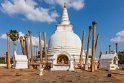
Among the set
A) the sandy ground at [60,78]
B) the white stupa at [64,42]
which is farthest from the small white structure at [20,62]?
the sandy ground at [60,78]

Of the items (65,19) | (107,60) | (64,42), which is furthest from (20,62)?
(107,60)

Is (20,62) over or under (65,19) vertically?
under

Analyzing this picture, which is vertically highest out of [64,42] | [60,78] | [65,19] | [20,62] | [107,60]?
[65,19]

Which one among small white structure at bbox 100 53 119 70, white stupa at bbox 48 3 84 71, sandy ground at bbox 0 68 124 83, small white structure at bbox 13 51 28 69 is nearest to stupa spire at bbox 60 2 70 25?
white stupa at bbox 48 3 84 71

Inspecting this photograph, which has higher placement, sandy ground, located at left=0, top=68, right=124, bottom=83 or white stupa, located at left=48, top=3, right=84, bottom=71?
white stupa, located at left=48, top=3, right=84, bottom=71

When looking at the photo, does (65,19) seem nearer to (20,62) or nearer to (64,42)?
(64,42)

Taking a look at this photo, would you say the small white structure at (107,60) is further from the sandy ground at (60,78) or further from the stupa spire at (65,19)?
the sandy ground at (60,78)

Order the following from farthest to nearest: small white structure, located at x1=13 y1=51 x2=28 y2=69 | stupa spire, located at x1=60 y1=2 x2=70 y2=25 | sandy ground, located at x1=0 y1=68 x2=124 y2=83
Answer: stupa spire, located at x1=60 y1=2 x2=70 y2=25, small white structure, located at x1=13 y1=51 x2=28 y2=69, sandy ground, located at x1=0 y1=68 x2=124 y2=83

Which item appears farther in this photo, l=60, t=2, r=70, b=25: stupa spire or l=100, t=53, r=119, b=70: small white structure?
l=60, t=2, r=70, b=25: stupa spire

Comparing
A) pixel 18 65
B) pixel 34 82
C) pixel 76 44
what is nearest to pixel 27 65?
pixel 18 65

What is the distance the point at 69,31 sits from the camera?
57.8 meters

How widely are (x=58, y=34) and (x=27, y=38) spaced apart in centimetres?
746

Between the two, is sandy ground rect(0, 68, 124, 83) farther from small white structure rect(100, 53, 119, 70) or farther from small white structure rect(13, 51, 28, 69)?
small white structure rect(100, 53, 119, 70)

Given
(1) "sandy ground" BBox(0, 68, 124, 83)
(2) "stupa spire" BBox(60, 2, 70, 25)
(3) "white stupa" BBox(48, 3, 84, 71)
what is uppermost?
(2) "stupa spire" BBox(60, 2, 70, 25)
